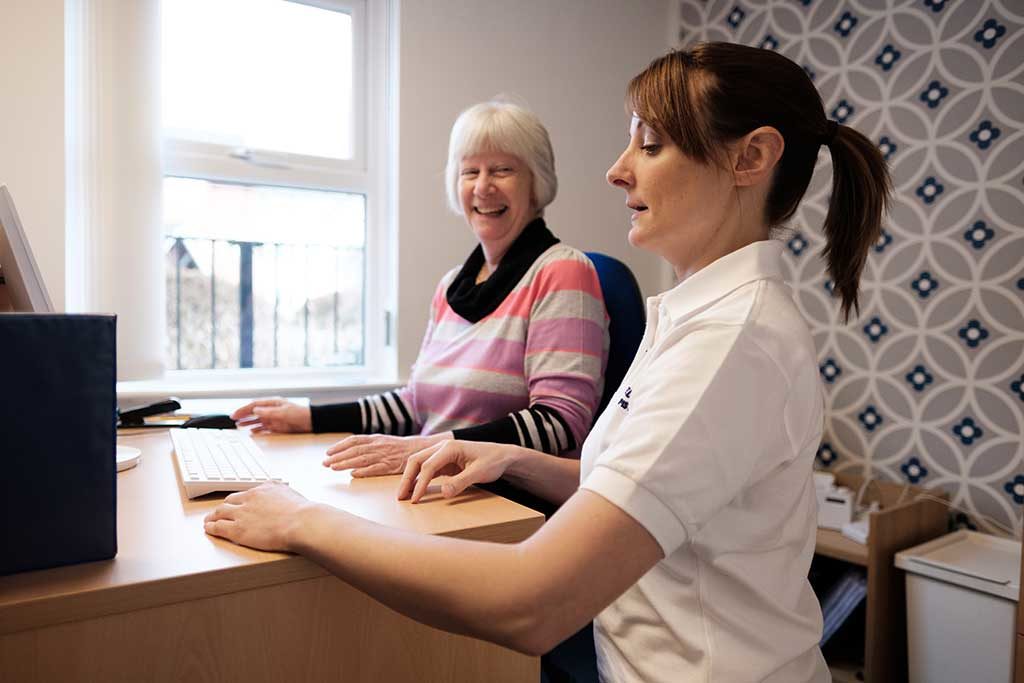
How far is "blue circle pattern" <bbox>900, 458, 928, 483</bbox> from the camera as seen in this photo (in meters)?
2.17

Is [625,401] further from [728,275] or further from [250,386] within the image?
[250,386]

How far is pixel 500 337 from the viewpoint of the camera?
54.7 inches

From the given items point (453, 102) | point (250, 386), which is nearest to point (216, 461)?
point (250, 386)

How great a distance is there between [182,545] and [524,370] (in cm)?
75

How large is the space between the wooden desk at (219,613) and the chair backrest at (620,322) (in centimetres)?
54

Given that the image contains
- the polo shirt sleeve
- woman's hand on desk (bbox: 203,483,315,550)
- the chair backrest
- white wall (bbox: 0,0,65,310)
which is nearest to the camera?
the polo shirt sleeve

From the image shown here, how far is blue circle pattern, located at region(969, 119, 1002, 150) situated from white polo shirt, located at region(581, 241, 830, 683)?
65.3 inches

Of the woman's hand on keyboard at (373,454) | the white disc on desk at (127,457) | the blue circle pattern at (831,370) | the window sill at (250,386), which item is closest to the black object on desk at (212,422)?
the white disc on desk at (127,457)

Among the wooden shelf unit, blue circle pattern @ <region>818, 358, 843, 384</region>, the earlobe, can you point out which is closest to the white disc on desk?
the earlobe

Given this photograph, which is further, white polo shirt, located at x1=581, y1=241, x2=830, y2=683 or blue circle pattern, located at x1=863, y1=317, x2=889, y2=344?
blue circle pattern, located at x1=863, y1=317, x2=889, y2=344

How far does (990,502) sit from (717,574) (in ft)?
5.70

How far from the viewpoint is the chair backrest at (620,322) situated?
1.42m

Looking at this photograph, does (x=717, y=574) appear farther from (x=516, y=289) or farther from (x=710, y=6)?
(x=710, y=6)

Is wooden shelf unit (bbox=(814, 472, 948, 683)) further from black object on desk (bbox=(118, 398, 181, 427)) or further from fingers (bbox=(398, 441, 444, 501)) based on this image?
black object on desk (bbox=(118, 398, 181, 427))
